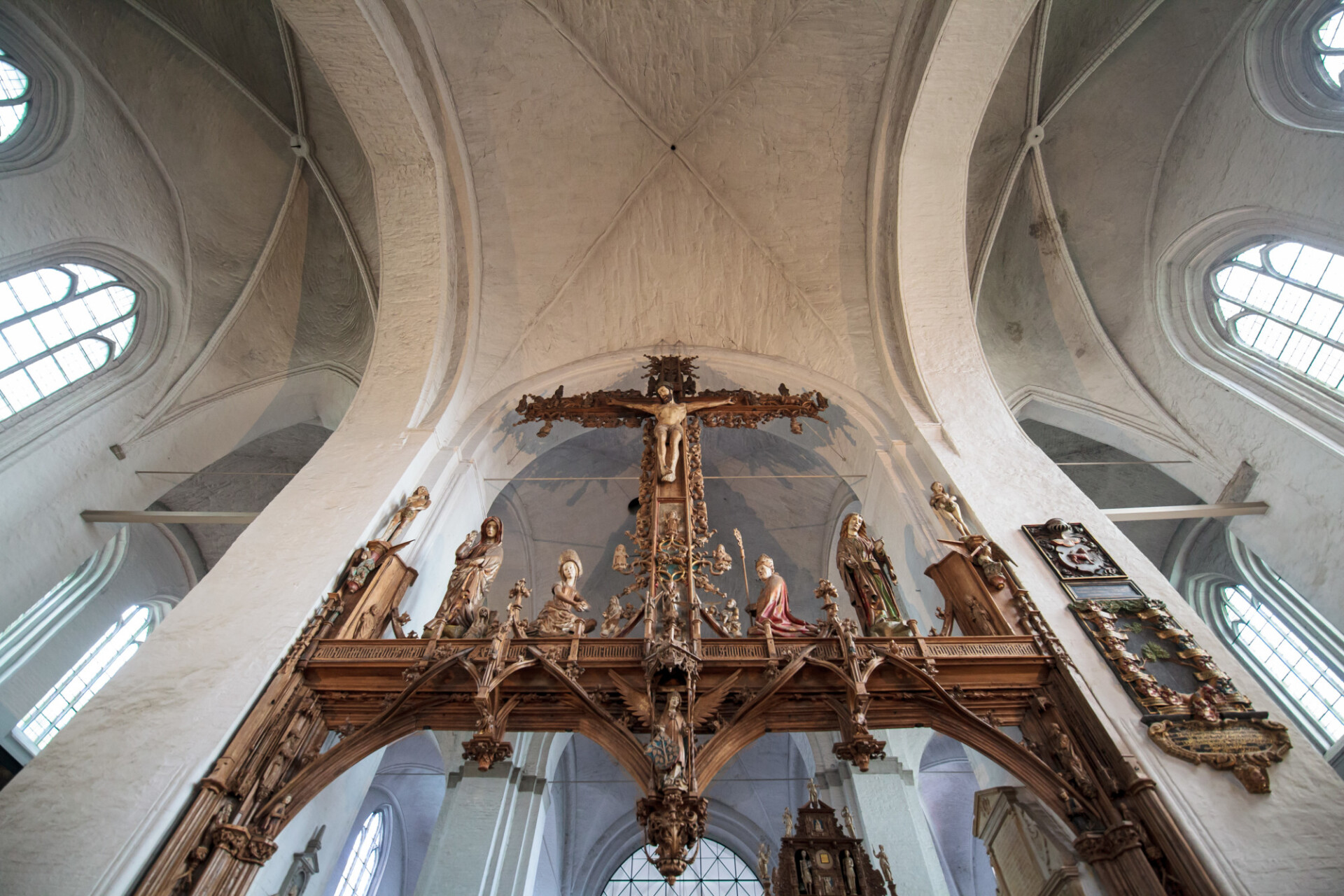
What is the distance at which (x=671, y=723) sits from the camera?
4570 millimetres

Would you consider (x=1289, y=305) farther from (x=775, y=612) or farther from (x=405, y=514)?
(x=405, y=514)

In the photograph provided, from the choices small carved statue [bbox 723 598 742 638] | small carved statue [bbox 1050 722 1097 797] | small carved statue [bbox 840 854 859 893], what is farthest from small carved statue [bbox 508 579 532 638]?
small carved statue [bbox 1050 722 1097 797]

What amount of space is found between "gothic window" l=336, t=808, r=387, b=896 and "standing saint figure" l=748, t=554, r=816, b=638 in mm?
7917

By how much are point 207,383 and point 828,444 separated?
365 inches

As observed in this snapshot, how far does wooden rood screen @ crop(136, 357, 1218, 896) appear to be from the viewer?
163 inches

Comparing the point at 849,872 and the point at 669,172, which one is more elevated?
the point at 669,172

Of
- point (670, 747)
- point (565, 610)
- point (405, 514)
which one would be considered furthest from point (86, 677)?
point (670, 747)

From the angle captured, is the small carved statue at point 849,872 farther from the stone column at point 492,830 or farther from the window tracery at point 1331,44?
the window tracery at point 1331,44

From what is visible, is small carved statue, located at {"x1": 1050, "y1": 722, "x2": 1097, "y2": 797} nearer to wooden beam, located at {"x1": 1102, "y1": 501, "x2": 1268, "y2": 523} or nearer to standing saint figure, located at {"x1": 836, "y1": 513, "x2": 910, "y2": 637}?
standing saint figure, located at {"x1": 836, "y1": 513, "x2": 910, "y2": 637}

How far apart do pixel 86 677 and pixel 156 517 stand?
5298 millimetres

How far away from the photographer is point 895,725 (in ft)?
16.8

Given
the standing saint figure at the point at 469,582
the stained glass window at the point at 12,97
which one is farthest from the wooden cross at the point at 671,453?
the stained glass window at the point at 12,97

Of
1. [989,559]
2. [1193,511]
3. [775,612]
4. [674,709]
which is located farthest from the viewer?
[1193,511]

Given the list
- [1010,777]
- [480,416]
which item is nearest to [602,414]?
[480,416]
